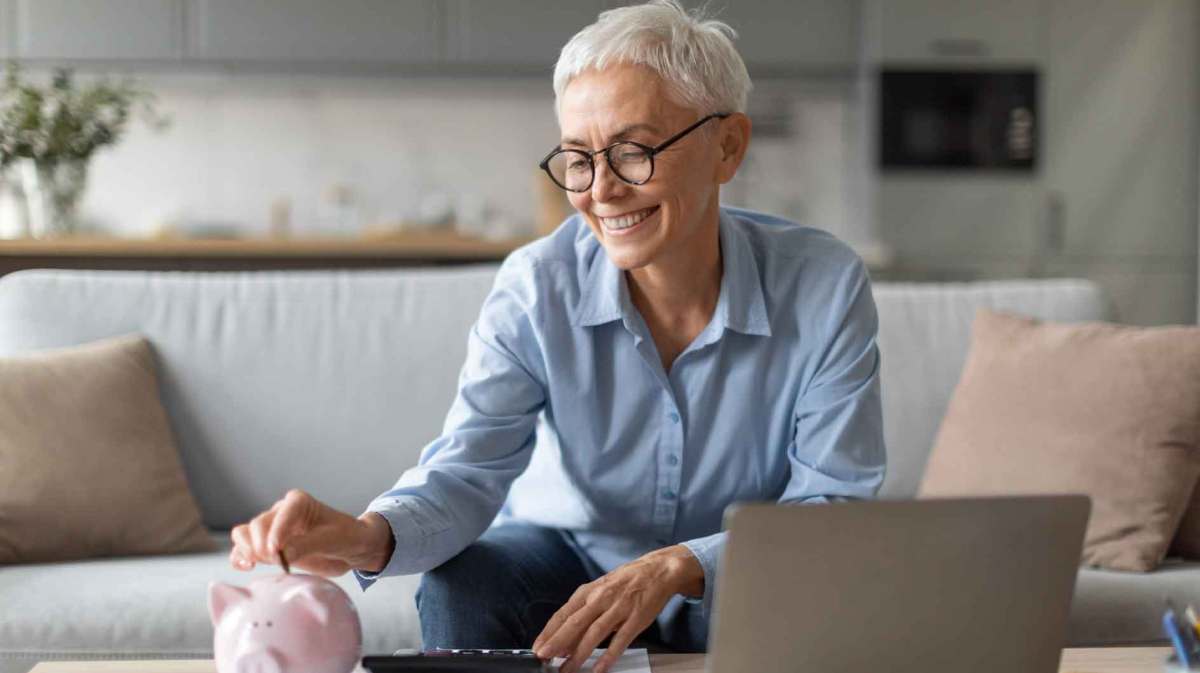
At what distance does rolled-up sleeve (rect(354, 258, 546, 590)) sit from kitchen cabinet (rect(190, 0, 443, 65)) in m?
4.19

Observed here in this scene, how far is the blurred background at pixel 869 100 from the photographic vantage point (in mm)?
5785

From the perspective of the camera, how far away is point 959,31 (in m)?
5.83

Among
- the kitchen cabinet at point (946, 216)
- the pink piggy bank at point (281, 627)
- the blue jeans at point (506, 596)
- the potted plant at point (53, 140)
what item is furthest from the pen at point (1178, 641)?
the kitchen cabinet at point (946, 216)

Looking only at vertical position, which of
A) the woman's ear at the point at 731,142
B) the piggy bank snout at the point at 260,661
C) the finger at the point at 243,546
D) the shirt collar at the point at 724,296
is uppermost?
the woman's ear at the point at 731,142

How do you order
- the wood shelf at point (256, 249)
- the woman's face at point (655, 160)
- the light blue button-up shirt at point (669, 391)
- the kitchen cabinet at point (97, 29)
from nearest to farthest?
1. the woman's face at point (655, 160)
2. the light blue button-up shirt at point (669, 391)
3. the wood shelf at point (256, 249)
4. the kitchen cabinet at point (97, 29)

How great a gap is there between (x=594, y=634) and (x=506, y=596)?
265 mm

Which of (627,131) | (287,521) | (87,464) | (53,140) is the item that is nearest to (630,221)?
(627,131)

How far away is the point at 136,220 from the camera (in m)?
6.05

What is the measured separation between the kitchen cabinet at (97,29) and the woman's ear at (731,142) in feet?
14.9

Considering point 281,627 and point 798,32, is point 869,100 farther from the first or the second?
point 281,627

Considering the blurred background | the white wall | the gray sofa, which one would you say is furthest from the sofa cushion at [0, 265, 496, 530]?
the white wall

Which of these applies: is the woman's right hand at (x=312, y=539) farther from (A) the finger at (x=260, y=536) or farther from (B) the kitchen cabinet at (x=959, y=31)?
(B) the kitchen cabinet at (x=959, y=31)

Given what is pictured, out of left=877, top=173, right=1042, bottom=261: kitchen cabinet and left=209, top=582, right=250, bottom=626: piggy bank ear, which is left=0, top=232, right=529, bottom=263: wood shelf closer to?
left=877, top=173, right=1042, bottom=261: kitchen cabinet

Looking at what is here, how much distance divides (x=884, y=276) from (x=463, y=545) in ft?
13.6
